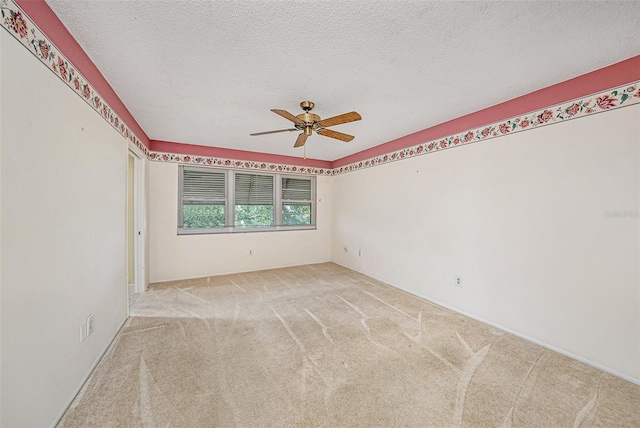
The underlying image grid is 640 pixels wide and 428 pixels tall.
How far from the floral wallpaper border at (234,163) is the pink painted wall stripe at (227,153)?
0.18 ft

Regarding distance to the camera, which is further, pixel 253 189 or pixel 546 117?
pixel 253 189

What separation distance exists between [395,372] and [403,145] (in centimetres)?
290

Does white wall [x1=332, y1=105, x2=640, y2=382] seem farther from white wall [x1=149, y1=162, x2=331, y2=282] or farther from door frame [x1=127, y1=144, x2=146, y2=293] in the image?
door frame [x1=127, y1=144, x2=146, y2=293]

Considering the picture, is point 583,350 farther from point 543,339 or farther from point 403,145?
point 403,145

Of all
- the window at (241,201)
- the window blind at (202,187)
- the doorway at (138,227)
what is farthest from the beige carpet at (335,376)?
the window blind at (202,187)

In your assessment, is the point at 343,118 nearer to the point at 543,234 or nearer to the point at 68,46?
the point at 68,46

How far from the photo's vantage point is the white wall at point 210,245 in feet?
12.6

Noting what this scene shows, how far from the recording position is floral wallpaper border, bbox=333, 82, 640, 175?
173cm

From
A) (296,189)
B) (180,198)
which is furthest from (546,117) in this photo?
(180,198)

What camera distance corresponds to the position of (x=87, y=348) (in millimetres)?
1692

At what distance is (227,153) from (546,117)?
4247 mm

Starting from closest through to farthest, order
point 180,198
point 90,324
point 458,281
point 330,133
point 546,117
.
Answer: point 90,324 < point 546,117 < point 330,133 < point 458,281 < point 180,198

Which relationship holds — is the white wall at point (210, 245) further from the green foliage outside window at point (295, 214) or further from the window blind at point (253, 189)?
the window blind at point (253, 189)

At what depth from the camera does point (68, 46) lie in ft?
4.88
